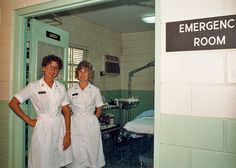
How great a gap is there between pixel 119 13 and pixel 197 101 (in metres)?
3.18

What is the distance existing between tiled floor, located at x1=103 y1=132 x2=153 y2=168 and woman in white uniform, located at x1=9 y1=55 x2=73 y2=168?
145cm

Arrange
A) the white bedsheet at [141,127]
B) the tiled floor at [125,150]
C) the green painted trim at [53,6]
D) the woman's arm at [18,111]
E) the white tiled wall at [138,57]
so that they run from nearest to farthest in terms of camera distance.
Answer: the green painted trim at [53,6] → the woman's arm at [18,111] → the white bedsheet at [141,127] → the tiled floor at [125,150] → the white tiled wall at [138,57]

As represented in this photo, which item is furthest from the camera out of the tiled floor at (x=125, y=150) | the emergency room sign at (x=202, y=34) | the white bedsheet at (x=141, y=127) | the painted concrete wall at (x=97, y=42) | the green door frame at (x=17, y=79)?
the painted concrete wall at (x=97, y=42)

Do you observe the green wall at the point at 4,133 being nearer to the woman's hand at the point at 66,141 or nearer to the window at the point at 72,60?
the woman's hand at the point at 66,141

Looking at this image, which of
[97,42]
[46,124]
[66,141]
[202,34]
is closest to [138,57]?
[97,42]

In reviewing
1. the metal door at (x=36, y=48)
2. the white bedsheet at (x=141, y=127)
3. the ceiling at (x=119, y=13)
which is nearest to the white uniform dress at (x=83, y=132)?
the metal door at (x=36, y=48)

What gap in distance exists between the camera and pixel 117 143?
4781mm

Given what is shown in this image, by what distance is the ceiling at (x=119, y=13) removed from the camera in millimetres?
3739

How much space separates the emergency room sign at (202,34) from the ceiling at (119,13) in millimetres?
2083

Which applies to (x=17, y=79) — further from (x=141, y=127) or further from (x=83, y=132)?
(x=141, y=127)

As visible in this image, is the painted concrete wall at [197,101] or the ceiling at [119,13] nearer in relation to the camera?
the painted concrete wall at [197,101]

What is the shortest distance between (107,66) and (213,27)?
3944mm

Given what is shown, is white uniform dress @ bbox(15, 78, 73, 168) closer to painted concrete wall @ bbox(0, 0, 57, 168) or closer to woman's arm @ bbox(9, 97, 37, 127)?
woman's arm @ bbox(9, 97, 37, 127)

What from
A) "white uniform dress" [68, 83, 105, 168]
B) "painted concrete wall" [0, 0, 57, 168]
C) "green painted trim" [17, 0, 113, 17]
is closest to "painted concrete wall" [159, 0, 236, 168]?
"green painted trim" [17, 0, 113, 17]
